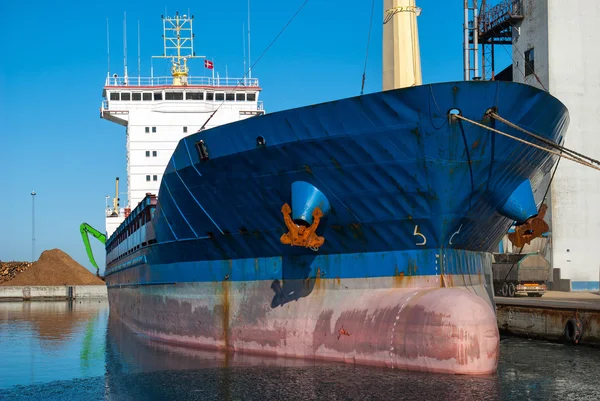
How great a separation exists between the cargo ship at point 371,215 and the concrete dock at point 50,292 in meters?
37.7

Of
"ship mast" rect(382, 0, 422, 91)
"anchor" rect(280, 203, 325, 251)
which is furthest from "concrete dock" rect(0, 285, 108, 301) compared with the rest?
"anchor" rect(280, 203, 325, 251)

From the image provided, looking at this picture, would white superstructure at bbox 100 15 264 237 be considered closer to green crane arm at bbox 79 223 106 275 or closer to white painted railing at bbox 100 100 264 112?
white painted railing at bbox 100 100 264 112

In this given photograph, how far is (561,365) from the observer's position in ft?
42.1

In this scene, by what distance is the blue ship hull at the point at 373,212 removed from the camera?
38.2ft

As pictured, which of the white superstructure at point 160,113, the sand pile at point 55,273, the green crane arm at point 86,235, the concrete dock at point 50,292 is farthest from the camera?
the sand pile at point 55,273

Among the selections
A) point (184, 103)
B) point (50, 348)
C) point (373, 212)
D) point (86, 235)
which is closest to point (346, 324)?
point (373, 212)

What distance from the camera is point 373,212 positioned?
12359 mm

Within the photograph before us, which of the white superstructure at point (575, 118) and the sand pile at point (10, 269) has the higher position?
the white superstructure at point (575, 118)

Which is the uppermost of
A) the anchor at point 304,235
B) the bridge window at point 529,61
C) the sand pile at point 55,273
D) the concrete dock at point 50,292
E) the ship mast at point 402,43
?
the bridge window at point 529,61

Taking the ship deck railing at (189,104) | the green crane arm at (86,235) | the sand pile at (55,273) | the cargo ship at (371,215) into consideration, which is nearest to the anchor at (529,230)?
the cargo ship at (371,215)

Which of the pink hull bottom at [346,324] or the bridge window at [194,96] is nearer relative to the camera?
the pink hull bottom at [346,324]

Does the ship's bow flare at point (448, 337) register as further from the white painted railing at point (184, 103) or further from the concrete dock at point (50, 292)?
the concrete dock at point (50, 292)

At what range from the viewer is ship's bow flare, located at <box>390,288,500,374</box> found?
11.0 m

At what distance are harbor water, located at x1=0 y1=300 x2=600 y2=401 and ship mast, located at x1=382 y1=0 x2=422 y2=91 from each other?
5.83 m
